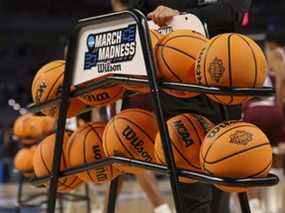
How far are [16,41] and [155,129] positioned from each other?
16.1 metres

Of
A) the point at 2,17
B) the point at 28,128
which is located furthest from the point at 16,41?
the point at 28,128

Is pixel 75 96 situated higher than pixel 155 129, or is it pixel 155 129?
pixel 75 96

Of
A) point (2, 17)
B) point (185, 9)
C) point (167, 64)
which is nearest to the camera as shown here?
point (167, 64)

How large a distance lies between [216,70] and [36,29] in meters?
16.6

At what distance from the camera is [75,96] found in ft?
6.26

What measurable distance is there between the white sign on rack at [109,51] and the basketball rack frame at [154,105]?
0.07ft

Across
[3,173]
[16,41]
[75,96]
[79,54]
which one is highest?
[79,54]

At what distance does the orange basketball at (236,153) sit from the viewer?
157 cm

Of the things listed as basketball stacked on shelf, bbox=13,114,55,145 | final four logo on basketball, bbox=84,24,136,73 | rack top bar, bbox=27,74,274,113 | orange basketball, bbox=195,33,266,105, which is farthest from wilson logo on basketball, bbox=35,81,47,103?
basketball stacked on shelf, bbox=13,114,55,145

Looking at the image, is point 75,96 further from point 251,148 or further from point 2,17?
point 2,17

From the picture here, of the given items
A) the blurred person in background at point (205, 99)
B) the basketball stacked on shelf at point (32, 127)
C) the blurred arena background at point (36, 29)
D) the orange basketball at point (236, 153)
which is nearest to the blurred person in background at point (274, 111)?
the basketball stacked on shelf at point (32, 127)

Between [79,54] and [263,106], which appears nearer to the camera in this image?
[79,54]

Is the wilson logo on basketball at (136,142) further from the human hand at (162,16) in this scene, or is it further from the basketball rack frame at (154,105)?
the human hand at (162,16)

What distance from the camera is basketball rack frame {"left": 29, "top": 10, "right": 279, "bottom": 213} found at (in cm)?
158
